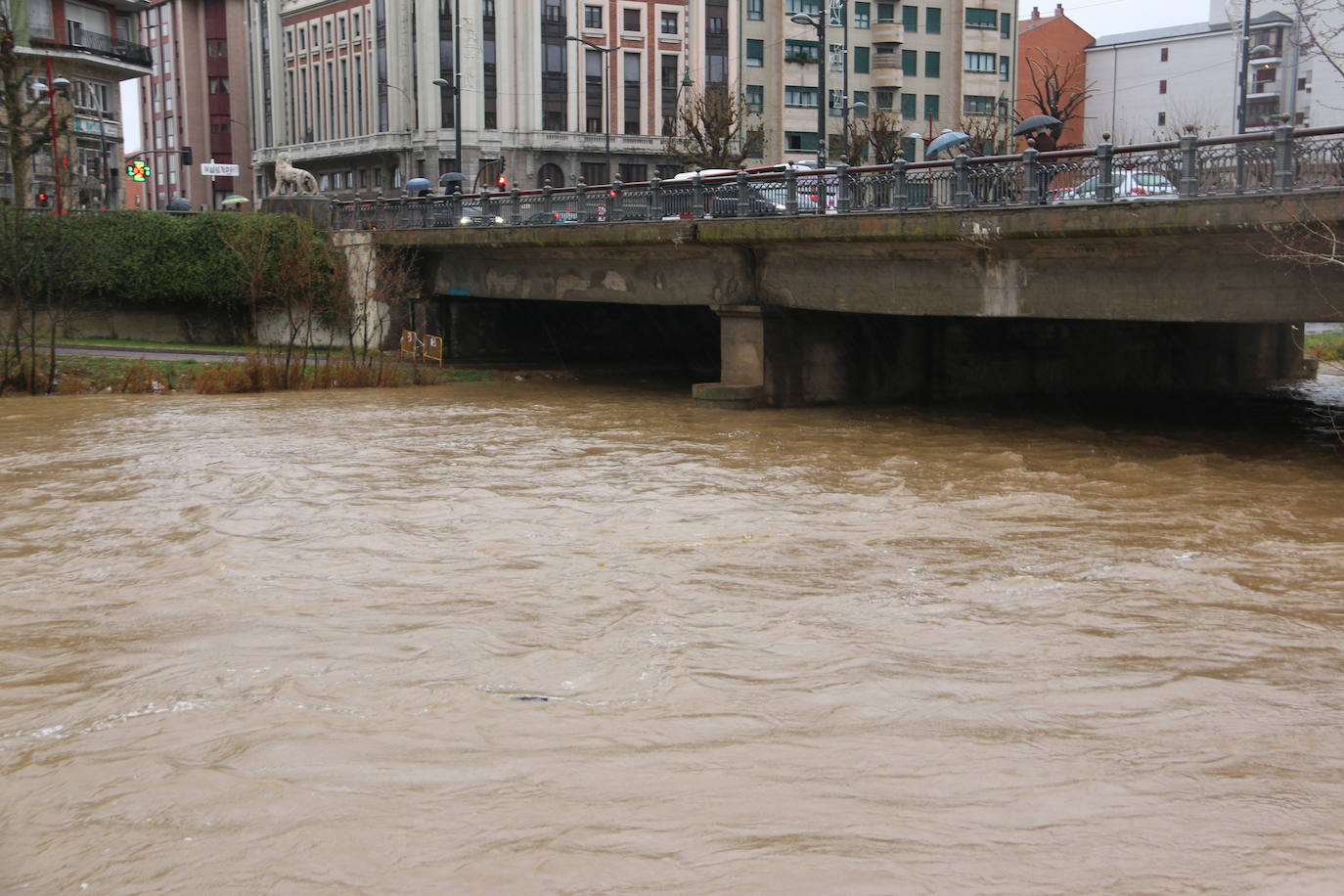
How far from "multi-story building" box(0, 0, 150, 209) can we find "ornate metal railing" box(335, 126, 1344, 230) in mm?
36093

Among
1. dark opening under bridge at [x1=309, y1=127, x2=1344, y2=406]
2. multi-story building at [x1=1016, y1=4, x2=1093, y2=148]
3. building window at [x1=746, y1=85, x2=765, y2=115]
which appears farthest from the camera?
multi-story building at [x1=1016, y1=4, x2=1093, y2=148]

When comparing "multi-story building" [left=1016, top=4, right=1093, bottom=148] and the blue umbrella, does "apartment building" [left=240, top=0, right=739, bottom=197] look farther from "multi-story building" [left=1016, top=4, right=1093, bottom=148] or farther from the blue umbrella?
the blue umbrella

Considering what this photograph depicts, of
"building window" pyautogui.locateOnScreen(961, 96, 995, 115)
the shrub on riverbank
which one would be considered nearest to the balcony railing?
the shrub on riverbank

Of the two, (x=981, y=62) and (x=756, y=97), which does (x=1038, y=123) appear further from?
(x=981, y=62)

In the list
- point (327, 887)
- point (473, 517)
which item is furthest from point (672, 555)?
point (327, 887)

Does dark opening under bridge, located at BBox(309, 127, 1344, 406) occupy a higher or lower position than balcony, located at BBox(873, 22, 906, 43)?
lower

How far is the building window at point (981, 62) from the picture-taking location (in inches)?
3059

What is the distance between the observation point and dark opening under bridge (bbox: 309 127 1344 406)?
1875 cm

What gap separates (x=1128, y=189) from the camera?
19.8m

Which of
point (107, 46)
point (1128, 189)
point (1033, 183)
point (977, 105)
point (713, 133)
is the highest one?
point (107, 46)

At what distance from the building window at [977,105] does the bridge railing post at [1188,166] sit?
60.7m

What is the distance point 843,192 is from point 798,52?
53.5 metres

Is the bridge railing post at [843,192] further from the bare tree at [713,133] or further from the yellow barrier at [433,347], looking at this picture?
the bare tree at [713,133]

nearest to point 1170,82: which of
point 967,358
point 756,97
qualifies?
point 756,97
